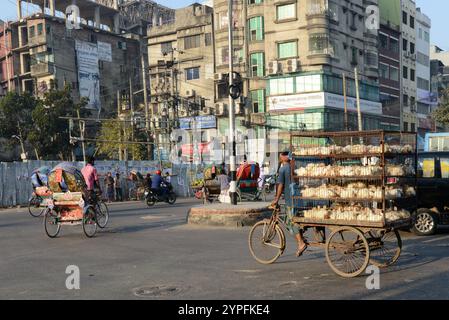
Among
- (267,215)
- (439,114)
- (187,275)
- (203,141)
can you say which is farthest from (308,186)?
(203,141)

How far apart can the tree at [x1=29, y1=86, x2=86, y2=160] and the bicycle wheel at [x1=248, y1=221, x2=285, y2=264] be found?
109 feet

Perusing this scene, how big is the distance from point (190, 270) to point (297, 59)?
40608 millimetres

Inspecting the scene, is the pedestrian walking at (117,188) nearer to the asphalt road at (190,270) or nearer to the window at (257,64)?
the asphalt road at (190,270)

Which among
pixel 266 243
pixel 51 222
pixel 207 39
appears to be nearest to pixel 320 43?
pixel 207 39

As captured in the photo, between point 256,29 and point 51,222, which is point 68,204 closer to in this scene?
point 51,222

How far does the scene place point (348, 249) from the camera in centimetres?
793

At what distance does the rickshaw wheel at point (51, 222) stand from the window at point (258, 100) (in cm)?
3742

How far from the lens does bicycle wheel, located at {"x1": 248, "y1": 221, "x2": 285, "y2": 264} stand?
28.7 feet

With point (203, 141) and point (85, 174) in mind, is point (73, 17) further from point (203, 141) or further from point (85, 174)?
point (85, 174)

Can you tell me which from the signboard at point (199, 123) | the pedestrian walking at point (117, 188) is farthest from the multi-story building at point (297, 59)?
the pedestrian walking at point (117, 188)

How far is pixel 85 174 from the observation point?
44.7ft

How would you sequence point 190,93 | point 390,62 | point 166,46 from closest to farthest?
point 190,93
point 166,46
point 390,62

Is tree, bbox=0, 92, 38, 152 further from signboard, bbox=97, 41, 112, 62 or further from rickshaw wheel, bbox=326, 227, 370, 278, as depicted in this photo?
rickshaw wheel, bbox=326, 227, 370, 278

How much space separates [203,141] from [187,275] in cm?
4470
